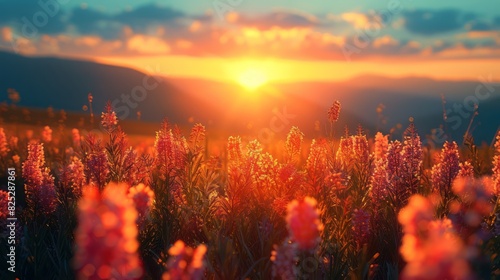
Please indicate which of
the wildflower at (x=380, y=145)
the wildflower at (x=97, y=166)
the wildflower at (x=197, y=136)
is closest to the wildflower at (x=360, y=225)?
the wildflower at (x=197, y=136)

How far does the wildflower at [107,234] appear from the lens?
1.39m

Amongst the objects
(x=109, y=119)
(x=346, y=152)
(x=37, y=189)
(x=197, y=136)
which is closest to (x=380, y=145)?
(x=346, y=152)

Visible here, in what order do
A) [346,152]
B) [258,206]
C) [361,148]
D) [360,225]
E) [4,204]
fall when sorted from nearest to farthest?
[360,225] < [258,206] < [4,204] < [361,148] < [346,152]

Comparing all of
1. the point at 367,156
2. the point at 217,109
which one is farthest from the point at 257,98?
the point at 367,156

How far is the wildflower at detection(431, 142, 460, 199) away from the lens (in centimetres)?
467

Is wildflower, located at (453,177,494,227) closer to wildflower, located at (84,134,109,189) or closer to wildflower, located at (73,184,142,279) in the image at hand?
wildflower, located at (84,134,109,189)

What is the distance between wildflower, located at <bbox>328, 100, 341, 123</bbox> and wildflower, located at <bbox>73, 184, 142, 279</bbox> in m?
3.51

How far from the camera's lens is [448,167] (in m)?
4.70

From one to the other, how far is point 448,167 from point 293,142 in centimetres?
146

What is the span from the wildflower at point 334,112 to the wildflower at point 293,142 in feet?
1.19

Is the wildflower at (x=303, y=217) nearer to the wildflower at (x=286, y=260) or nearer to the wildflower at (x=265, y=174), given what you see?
the wildflower at (x=286, y=260)

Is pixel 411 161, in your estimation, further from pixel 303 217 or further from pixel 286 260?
pixel 303 217

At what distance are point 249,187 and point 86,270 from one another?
10.0ft

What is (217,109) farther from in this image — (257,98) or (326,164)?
(326,164)
